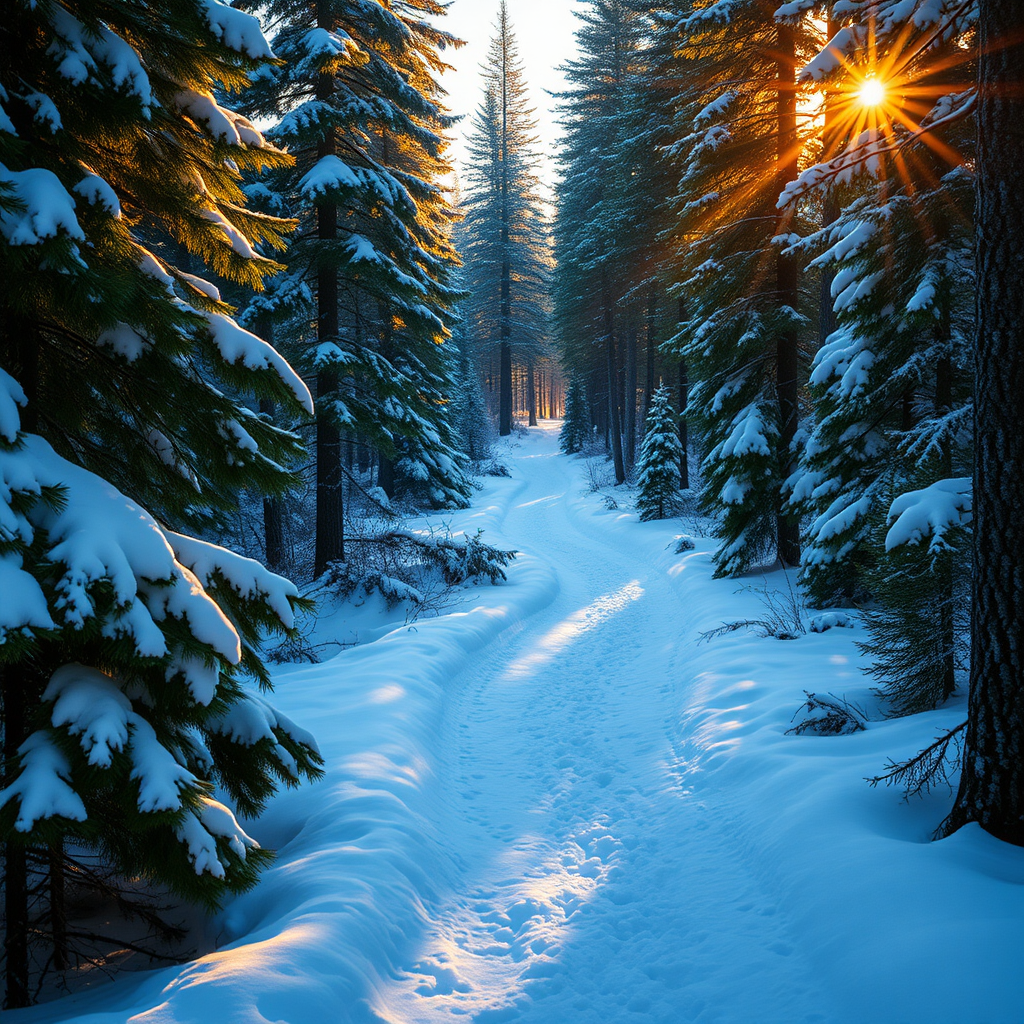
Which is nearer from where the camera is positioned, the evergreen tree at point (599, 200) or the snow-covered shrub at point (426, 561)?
the snow-covered shrub at point (426, 561)

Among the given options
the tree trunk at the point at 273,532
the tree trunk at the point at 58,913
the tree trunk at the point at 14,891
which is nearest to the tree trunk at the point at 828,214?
the tree trunk at the point at 14,891

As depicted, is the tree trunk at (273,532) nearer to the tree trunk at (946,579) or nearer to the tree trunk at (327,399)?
the tree trunk at (327,399)

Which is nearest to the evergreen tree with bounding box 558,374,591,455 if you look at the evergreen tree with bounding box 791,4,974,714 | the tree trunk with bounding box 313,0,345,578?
the tree trunk with bounding box 313,0,345,578

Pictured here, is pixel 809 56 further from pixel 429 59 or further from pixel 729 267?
pixel 429 59

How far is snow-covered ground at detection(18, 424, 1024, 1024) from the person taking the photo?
9.02ft

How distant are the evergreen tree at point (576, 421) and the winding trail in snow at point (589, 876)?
110ft

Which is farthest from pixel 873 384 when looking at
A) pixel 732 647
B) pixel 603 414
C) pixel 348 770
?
pixel 603 414

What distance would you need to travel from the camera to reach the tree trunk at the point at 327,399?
1028 cm

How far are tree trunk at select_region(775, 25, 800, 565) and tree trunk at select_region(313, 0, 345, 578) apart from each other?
26.6 ft

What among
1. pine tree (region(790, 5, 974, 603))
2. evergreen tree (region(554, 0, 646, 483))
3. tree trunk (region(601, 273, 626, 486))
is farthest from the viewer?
tree trunk (region(601, 273, 626, 486))

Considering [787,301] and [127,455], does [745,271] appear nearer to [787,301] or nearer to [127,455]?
[787,301]

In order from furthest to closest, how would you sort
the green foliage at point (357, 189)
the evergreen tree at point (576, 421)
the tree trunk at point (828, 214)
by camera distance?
1. the evergreen tree at point (576, 421)
2. the green foliage at point (357, 189)
3. the tree trunk at point (828, 214)

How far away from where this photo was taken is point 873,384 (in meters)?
6.74

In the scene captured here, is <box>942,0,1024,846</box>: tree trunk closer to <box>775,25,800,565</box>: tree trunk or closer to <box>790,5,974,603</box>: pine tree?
<box>790,5,974,603</box>: pine tree
